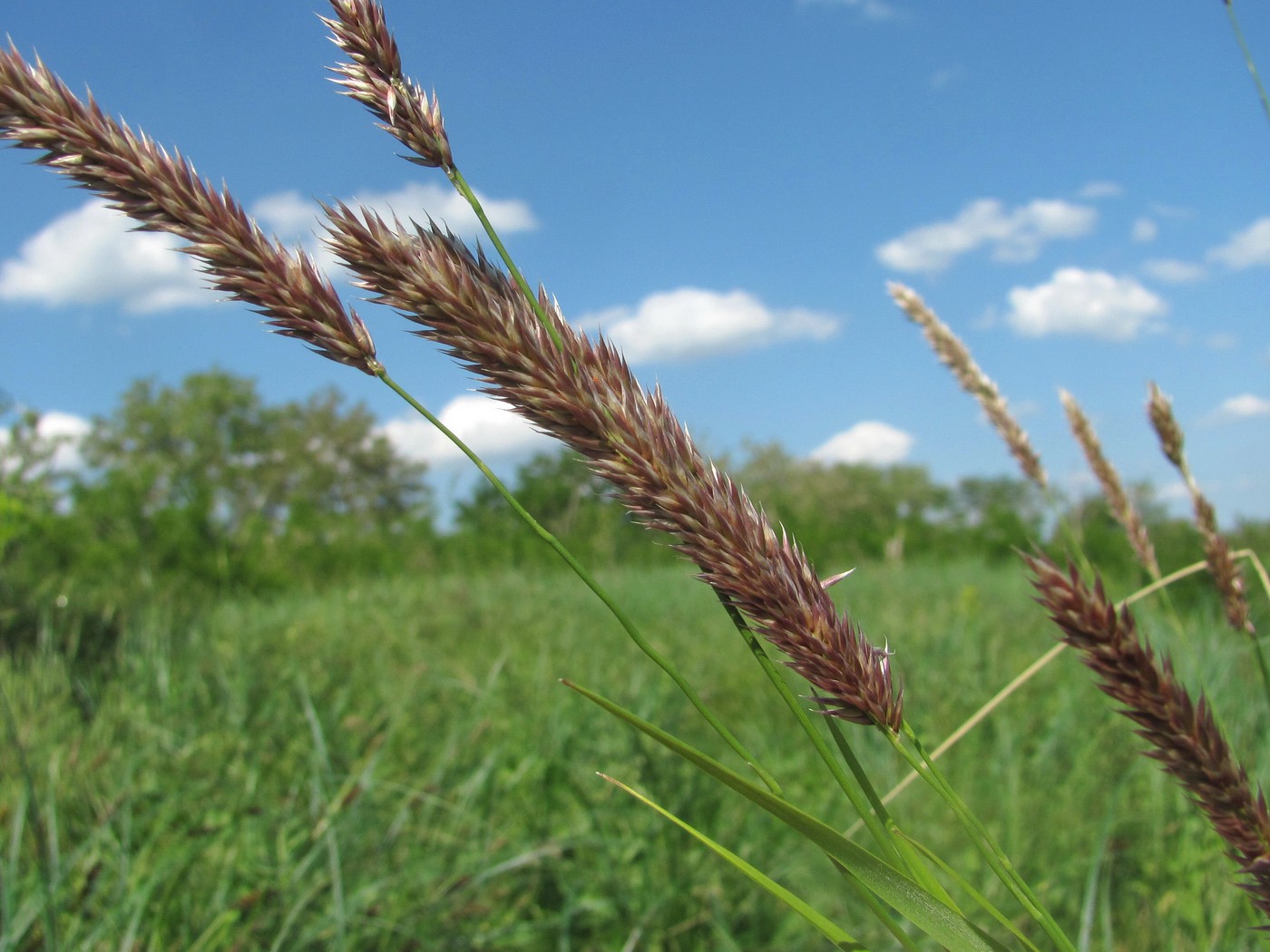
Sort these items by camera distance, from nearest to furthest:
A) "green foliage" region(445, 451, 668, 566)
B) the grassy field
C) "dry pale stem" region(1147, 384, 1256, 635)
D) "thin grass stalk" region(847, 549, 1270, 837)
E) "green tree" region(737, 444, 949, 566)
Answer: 1. "thin grass stalk" region(847, 549, 1270, 837)
2. "dry pale stem" region(1147, 384, 1256, 635)
3. the grassy field
4. "green foliage" region(445, 451, 668, 566)
5. "green tree" region(737, 444, 949, 566)

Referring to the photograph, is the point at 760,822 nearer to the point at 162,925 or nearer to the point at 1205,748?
the point at 162,925

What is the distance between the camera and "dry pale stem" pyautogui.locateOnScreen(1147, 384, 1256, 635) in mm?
1348

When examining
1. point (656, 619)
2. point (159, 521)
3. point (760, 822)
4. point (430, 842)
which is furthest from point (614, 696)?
point (159, 521)

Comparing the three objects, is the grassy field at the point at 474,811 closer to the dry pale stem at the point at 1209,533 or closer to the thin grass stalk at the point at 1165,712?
the dry pale stem at the point at 1209,533

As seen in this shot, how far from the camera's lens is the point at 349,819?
7.02 ft

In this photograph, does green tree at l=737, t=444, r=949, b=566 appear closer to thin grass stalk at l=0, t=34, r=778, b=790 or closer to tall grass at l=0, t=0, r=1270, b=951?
tall grass at l=0, t=0, r=1270, b=951

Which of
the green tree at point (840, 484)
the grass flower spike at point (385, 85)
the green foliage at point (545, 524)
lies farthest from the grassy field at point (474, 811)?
the green tree at point (840, 484)

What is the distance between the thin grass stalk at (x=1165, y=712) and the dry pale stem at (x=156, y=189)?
2.00ft

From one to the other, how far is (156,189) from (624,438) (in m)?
0.40

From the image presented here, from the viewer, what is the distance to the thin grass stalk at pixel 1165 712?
0.72 meters

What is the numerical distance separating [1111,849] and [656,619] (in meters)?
4.24

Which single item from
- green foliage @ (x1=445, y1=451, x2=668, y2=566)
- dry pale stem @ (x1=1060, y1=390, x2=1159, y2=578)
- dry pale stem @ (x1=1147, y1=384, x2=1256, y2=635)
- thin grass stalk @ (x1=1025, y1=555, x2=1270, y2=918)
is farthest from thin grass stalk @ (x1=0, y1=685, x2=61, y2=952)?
green foliage @ (x1=445, y1=451, x2=668, y2=566)

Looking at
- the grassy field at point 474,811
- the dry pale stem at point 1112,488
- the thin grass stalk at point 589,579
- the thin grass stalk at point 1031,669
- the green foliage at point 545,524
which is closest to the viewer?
the thin grass stalk at point 589,579

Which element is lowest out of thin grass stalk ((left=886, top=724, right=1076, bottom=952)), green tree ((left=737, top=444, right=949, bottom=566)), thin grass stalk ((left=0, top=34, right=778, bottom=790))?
thin grass stalk ((left=886, top=724, right=1076, bottom=952))
